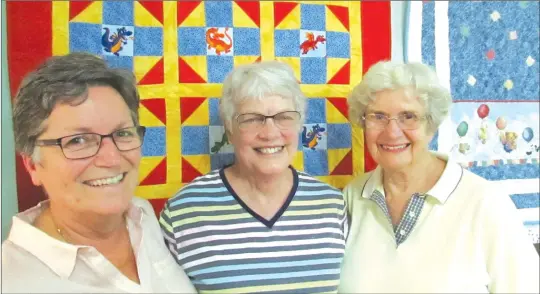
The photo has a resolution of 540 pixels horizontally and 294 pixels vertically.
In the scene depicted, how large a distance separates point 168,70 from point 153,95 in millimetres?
102

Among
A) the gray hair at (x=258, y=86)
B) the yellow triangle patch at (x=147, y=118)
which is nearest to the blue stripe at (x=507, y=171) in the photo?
the gray hair at (x=258, y=86)

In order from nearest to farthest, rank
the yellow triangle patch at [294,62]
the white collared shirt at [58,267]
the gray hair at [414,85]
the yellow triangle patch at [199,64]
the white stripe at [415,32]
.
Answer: the white collared shirt at [58,267]
the gray hair at [414,85]
the yellow triangle patch at [199,64]
the yellow triangle patch at [294,62]
the white stripe at [415,32]

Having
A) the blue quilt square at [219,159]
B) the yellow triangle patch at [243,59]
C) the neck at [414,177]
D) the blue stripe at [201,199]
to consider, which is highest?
the yellow triangle patch at [243,59]

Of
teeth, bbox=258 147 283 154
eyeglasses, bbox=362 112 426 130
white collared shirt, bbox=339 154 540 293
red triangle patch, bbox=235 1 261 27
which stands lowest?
white collared shirt, bbox=339 154 540 293

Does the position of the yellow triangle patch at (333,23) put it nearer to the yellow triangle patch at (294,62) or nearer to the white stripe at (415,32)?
the yellow triangle patch at (294,62)

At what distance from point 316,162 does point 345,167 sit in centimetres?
Answer: 13

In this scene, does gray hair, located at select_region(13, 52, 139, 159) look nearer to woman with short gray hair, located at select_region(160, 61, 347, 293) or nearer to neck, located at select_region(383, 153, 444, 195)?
woman with short gray hair, located at select_region(160, 61, 347, 293)

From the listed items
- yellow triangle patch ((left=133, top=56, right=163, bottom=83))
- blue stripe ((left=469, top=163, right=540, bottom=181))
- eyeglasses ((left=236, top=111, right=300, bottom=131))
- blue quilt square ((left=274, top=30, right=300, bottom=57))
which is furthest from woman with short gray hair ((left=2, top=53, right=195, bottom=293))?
blue stripe ((left=469, top=163, right=540, bottom=181))

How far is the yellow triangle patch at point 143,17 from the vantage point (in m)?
1.53

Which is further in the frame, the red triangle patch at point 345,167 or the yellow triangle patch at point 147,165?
the red triangle patch at point 345,167

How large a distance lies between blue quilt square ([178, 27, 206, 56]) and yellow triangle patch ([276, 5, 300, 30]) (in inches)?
11.5

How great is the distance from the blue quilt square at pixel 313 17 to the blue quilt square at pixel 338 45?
48mm

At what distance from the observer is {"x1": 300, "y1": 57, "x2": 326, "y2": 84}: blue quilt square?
1704 mm

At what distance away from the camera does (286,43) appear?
1.68 metres
